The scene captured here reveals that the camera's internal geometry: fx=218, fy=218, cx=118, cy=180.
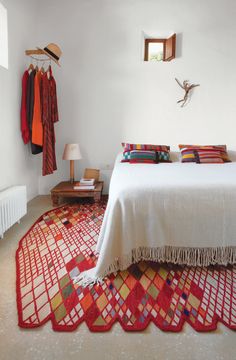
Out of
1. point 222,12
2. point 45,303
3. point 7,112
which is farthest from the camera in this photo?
point 222,12

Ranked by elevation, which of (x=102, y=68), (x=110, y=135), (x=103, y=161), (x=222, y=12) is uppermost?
(x=222, y=12)

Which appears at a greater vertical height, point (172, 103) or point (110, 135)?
point (172, 103)

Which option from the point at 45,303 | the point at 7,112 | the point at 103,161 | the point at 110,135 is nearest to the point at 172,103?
the point at 110,135

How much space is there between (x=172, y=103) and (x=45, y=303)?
9.86 feet

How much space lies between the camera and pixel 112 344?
1.00 metres

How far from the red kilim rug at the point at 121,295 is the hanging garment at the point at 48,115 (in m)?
1.39

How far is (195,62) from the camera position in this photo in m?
3.18

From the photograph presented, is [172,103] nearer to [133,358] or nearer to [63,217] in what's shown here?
[63,217]

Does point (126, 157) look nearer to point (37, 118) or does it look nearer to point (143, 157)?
point (143, 157)

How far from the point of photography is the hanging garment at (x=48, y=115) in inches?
110

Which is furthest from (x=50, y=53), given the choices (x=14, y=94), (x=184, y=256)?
(x=184, y=256)

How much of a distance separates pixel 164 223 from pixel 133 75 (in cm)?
254

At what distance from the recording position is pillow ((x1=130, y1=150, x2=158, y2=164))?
→ 106 inches

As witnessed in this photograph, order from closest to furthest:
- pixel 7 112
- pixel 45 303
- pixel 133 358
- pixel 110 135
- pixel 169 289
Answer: pixel 133 358 < pixel 45 303 < pixel 169 289 < pixel 7 112 < pixel 110 135
